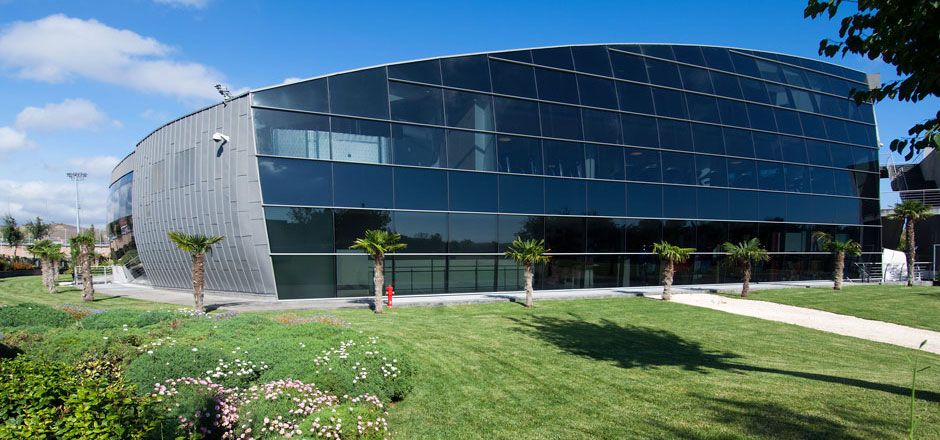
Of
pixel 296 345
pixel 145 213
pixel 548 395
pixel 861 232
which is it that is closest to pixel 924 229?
pixel 861 232

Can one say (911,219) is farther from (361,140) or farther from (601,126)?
(361,140)

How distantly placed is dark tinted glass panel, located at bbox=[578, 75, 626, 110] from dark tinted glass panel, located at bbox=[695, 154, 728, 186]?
310 inches

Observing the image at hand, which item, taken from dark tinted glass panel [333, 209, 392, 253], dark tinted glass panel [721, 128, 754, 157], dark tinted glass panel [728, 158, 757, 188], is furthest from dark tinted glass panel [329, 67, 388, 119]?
dark tinted glass panel [728, 158, 757, 188]

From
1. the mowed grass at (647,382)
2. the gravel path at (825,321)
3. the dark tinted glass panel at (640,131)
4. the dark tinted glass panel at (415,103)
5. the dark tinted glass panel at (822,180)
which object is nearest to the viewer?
the mowed grass at (647,382)

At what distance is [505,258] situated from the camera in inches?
1043

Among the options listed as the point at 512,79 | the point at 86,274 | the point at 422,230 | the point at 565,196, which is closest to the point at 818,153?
the point at 565,196

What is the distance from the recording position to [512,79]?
2712 centimetres

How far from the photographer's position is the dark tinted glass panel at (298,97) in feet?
72.0

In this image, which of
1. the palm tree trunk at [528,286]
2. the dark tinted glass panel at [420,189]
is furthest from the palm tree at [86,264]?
the palm tree trunk at [528,286]

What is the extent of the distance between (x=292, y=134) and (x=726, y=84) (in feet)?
104

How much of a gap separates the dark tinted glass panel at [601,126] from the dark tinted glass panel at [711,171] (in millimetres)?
6910

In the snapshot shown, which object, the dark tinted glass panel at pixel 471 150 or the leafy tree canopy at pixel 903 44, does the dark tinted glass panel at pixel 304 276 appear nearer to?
the dark tinted glass panel at pixel 471 150

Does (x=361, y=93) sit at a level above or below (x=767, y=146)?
above

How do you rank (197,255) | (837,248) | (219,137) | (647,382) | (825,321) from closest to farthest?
(647,382) < (197,255) < (825,321) < (219,137) < (837,248)
